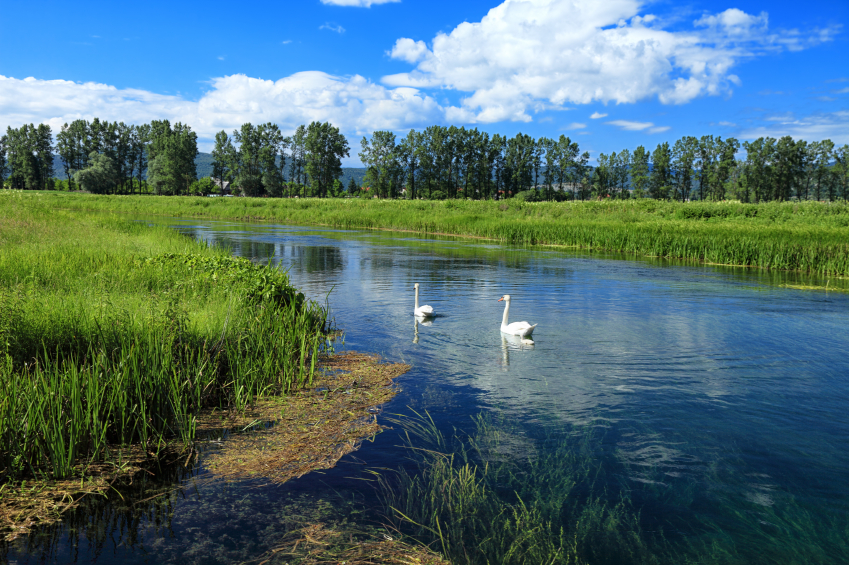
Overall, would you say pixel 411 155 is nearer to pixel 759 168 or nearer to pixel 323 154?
pixel 323 154

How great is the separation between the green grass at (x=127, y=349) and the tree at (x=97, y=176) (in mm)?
98326

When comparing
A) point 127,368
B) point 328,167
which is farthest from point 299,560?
point 328,167

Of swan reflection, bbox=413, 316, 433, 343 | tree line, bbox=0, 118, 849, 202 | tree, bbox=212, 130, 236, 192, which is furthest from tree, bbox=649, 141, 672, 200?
swan reflection, bbox=413, 316, 433, 343

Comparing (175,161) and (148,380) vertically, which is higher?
(175,161)

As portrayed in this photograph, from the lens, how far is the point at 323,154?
124 meters

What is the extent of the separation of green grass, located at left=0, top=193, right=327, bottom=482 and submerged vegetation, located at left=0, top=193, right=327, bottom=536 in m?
0.02

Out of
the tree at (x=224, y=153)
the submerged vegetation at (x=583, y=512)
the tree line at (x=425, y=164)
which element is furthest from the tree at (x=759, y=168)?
the submerged vegetation at (x=583, y=512)

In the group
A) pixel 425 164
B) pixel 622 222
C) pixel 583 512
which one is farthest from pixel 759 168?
pixel 583 512

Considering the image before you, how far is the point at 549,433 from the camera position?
712 centimetres

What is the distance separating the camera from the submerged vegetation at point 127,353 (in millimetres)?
5376

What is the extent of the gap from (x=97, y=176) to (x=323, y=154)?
4563cm

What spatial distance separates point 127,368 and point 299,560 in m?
3.33

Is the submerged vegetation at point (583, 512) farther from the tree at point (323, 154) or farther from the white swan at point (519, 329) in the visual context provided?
the tree at point (323, 154)

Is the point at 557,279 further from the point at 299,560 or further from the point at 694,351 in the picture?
the point at 299,560
